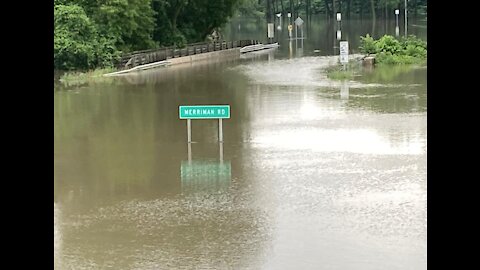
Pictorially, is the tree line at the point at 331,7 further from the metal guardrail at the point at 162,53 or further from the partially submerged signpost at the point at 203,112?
the partially submerged signpost at the point at 203,112

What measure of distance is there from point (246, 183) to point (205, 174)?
117cm

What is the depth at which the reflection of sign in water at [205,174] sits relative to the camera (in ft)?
42.8

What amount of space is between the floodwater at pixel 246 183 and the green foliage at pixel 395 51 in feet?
39.3

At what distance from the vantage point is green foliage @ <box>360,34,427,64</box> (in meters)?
37.2

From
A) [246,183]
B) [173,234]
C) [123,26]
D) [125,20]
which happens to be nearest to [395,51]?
[125,20]

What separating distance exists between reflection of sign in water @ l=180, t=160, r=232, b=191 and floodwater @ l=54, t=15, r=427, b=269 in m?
0.04

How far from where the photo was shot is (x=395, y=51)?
1500 inches

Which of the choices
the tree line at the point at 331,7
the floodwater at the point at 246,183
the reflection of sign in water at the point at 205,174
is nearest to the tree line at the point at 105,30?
the floodwater at the point at 246,183

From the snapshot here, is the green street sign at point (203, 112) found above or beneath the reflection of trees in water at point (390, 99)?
above

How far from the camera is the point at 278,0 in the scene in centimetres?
10612

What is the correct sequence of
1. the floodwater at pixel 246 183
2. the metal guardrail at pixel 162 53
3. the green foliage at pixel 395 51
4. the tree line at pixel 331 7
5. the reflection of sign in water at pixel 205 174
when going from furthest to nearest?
the tree line at pixel 331 7 → the metal guardrail at pixel 162 53 → the green foliage at pixel 395 51 → the reflection of sign in water at pixel 205 174 → the floodwater at pixel 246 183

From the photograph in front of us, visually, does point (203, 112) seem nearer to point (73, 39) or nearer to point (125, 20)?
point (73, 39)

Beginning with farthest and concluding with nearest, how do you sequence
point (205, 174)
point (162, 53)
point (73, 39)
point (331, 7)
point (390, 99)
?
1. point (331, 7)
2. point (162, 53)
3. point (73, 39)
4. point (390, 99)
5. point (205, 174)

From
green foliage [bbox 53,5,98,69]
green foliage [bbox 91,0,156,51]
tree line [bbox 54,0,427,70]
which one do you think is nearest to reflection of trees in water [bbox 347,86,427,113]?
green foliage [bbox 53,5,98,69]
